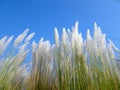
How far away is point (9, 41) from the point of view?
3.32 metres

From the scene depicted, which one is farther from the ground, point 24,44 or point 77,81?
point 24,44

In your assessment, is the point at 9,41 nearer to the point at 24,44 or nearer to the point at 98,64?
the point at 24,44

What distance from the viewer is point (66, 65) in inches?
119

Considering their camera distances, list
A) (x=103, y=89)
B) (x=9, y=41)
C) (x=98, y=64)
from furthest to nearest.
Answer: (x=9, y=41)
(x=98, y=64)
(x=103, y=89)

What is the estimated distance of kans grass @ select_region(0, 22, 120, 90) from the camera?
9.58 ft

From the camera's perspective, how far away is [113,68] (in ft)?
10.2

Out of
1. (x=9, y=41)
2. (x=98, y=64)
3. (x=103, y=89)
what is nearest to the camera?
(x=103, y=89)

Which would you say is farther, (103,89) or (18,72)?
(18,72)

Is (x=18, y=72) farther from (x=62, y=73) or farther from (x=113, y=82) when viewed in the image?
(x=113, y=82)

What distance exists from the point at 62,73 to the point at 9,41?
787 mm

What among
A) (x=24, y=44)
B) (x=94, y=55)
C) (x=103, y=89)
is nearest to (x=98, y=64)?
(x=94, y=55)

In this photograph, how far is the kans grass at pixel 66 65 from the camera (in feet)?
9.58

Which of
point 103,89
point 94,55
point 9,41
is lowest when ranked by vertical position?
point 103,89

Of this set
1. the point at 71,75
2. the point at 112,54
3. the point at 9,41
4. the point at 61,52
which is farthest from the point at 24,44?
the point at 112,54
